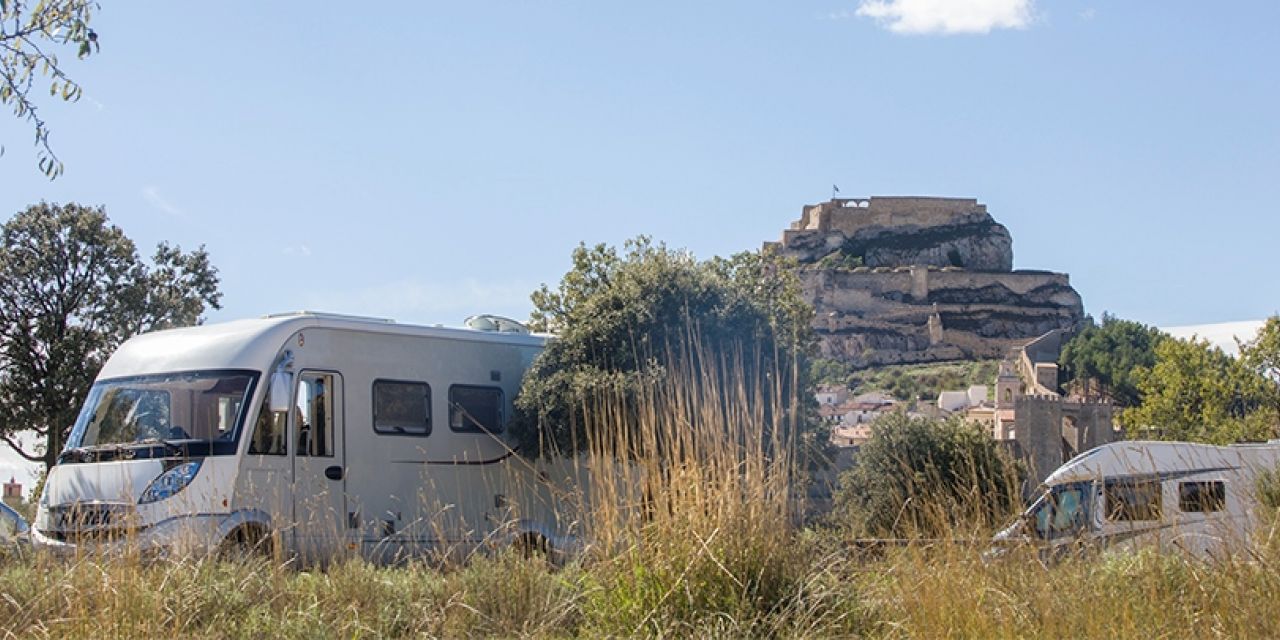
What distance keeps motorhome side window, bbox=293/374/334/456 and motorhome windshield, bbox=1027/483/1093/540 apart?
581 cm

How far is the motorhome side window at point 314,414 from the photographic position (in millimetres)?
10094

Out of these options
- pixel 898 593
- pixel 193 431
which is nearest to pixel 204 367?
pixel 193 431

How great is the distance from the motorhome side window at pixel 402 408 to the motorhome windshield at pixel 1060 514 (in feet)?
19.5

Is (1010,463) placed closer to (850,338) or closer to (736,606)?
(736,606)

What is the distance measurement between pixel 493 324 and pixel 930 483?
22.0ft

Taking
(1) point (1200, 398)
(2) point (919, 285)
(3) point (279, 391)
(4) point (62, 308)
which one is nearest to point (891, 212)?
(2) point (919, 285)

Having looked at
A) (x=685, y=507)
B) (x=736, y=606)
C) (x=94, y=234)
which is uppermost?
(x=94, y=234)

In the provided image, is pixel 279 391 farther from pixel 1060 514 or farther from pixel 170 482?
pixel 1060 514

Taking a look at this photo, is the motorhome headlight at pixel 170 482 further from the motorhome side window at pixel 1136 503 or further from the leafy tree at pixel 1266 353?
the leafy tree at pixel 1266 353

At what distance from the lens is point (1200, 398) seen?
45.1 metres

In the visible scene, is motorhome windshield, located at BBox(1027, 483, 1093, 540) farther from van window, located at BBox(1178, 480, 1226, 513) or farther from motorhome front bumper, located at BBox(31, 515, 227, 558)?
motorhome front bumper, located at BBox(31, 515, 227, 558)

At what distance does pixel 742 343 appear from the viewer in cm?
1371

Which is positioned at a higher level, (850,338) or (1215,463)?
(850,338)

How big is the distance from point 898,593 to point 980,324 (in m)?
108
